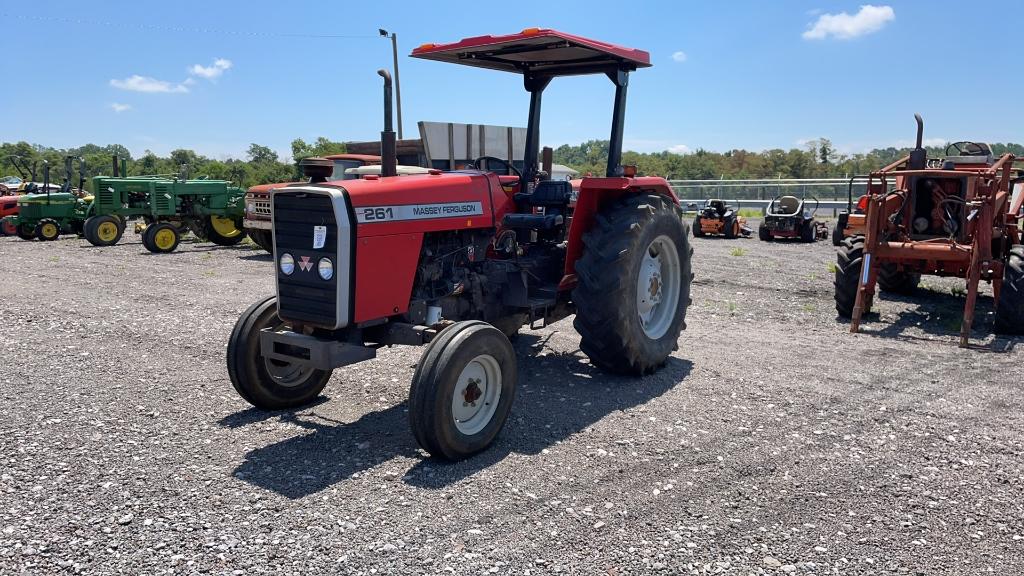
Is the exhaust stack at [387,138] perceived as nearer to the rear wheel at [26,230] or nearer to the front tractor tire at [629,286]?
the front tractor tire at [629,286]

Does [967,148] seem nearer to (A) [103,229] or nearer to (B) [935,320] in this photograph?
(B) [935,320]

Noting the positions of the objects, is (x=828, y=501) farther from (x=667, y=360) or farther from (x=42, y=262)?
(x=42, y=262)

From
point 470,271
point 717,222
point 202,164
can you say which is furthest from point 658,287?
point 202,164

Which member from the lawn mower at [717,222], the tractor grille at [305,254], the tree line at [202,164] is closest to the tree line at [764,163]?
the tree line at [202,164]

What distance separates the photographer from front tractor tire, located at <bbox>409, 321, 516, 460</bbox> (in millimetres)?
4082

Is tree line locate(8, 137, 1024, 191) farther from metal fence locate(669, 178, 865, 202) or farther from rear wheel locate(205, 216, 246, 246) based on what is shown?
rear wheel locate(205, 216, 246, 246)

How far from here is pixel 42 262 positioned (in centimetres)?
1409

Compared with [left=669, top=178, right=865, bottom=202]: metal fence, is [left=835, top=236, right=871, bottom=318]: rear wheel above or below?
below

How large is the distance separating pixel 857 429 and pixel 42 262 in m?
14.1

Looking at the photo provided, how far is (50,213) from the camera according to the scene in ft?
62.6

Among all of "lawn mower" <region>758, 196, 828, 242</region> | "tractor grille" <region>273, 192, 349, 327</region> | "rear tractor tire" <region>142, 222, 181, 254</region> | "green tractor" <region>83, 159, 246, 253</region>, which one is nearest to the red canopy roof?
"tractor grille" <region>273, 192, 349, 327</region>

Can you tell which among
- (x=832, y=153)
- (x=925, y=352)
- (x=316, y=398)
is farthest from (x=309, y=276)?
(x=832, y=153)

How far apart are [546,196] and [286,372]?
7.25 feet

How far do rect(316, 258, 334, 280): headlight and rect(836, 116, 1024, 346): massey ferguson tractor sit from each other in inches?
223
